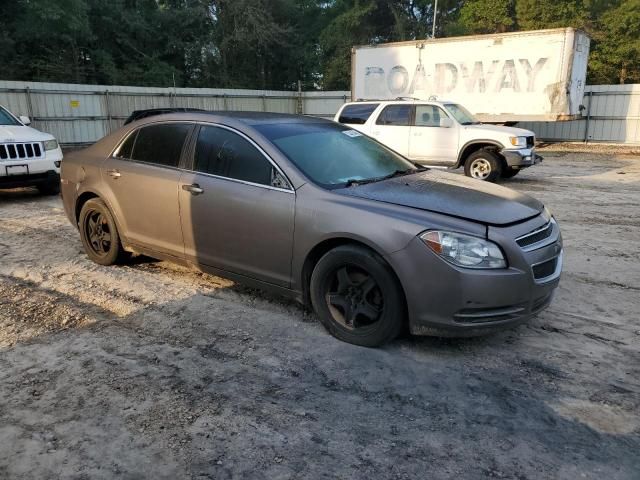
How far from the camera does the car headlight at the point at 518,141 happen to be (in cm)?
1101

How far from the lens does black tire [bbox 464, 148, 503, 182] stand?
11.3 metres

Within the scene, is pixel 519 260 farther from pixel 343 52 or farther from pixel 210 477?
pixel 343 52

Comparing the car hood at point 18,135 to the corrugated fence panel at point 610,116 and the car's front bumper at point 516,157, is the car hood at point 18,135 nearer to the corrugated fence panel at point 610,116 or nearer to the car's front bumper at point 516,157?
the car's front bumper at point 516,157

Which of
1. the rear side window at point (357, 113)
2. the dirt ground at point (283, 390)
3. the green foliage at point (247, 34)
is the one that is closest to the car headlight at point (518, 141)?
the rear side window at point (357, 113)

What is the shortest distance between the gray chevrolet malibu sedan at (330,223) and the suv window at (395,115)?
7.12 meters

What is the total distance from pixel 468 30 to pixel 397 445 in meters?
33.5

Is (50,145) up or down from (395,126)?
down

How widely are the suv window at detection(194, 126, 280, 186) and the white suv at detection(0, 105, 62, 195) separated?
5.74 m

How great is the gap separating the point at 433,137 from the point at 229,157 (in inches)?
319

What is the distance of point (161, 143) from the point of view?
500 centimetres

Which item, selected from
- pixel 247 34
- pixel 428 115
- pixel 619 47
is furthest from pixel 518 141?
pixel 247 34

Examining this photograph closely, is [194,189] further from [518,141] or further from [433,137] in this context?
[518,141]

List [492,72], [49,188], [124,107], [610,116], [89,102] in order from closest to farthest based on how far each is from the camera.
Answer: [49,188] < [492,72] < [89,102] < [610,116] < [124,107]

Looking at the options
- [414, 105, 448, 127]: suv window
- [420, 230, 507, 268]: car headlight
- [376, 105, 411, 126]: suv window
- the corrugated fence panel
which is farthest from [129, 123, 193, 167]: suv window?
the corrugated fence panel
